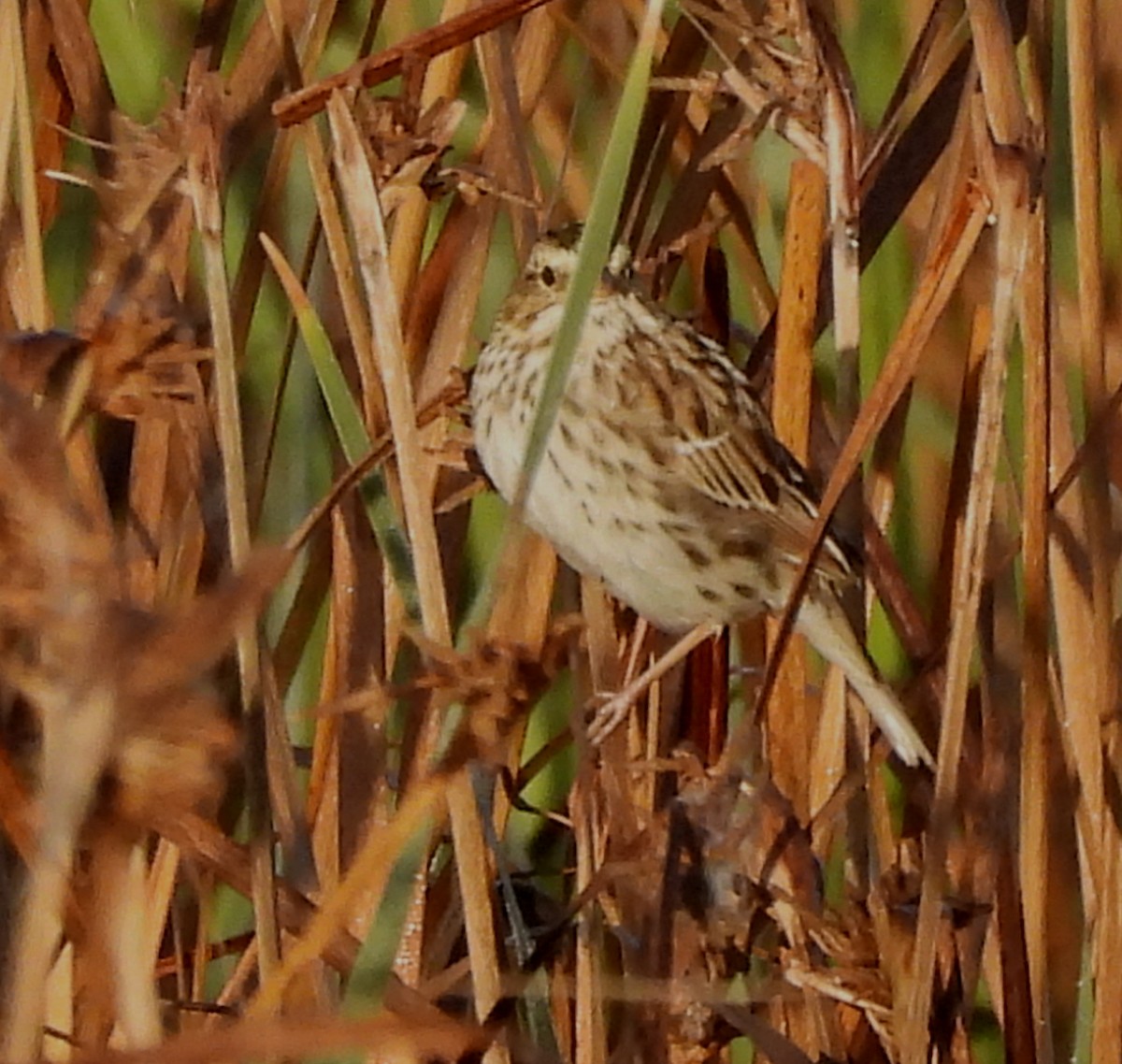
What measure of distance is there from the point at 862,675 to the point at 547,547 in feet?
1.04

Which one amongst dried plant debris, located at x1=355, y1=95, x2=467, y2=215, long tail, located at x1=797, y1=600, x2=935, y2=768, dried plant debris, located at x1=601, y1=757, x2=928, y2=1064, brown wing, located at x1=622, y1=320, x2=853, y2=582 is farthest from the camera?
brown wing, located at x1=622, y1=320, x2=853, y2=582

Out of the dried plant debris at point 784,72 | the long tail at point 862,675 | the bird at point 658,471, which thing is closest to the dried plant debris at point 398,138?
the dried plant debris at point 784,72

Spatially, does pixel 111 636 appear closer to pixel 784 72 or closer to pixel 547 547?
pixel 784 72

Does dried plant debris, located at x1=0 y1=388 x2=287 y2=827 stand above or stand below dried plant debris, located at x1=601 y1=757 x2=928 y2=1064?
above

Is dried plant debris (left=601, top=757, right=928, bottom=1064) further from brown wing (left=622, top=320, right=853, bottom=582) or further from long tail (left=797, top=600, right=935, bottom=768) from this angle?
brown wing (left=622, top=320, right=853, bottom=582)

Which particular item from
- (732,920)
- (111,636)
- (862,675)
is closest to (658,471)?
(862,675)

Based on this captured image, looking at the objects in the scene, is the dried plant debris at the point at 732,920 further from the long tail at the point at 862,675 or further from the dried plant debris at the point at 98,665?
the dried plant debris at the point at 98,665

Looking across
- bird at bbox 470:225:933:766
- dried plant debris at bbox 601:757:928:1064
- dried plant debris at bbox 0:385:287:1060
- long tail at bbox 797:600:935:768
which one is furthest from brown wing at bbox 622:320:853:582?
dried plant debris at bbox 0:385:287:1060

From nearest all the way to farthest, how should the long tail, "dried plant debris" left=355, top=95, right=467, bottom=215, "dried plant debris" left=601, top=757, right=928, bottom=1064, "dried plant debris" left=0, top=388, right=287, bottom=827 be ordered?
"dried plant debris" left=0, top=388, right=287, bottom=827 < "dried plant debris" left=355, top=95, right=467, bottom=215 < "dried plant debris" left=601, top=757, right=928, bottom=1064 < the long tail

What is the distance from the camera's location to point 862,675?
1.63 m

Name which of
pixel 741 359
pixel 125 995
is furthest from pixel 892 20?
pixel 125 995

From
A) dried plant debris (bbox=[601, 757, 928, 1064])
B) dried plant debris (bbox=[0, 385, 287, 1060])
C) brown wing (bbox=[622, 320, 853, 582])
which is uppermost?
dried plant debris (bbox=[0, 385, 287, 1060])

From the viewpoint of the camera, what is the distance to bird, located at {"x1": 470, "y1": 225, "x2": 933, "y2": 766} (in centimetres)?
170

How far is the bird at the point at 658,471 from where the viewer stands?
1.70 m
